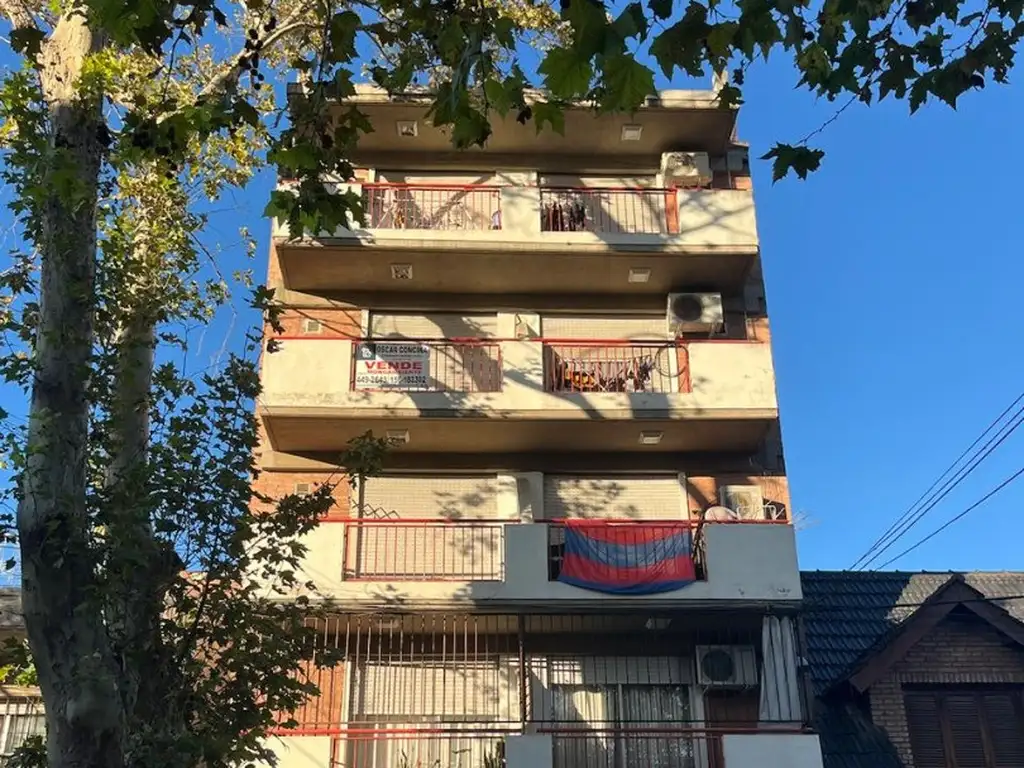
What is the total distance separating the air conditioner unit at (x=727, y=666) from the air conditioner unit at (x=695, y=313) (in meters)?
4.60

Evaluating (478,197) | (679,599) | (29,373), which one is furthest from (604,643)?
(29,373)

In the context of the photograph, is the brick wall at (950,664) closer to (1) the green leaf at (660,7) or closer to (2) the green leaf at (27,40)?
(1) the green leaf at (660,7)

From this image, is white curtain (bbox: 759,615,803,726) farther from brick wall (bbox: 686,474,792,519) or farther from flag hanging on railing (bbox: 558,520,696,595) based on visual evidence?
brick wall (bbox: 686,474,792,519)

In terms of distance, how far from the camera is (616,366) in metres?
15.3

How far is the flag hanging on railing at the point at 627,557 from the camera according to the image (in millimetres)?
12742

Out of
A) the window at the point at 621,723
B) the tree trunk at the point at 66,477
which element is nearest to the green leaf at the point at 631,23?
the tree trunk at the point at 66,477

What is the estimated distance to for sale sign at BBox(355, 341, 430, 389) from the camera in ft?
46.8

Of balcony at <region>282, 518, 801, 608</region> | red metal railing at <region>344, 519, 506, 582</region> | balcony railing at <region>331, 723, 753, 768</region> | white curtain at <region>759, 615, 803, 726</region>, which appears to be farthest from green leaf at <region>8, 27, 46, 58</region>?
white curtain at <region>759, 615, 803, 726</region>

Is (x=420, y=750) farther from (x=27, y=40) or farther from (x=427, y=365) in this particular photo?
(x=27, y=40)

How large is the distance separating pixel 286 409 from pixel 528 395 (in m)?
3.17

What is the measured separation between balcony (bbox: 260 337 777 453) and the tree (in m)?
3.71

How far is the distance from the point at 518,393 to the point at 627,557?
103 inches

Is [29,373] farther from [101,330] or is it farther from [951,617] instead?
[951,617]

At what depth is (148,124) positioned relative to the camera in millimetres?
6512
